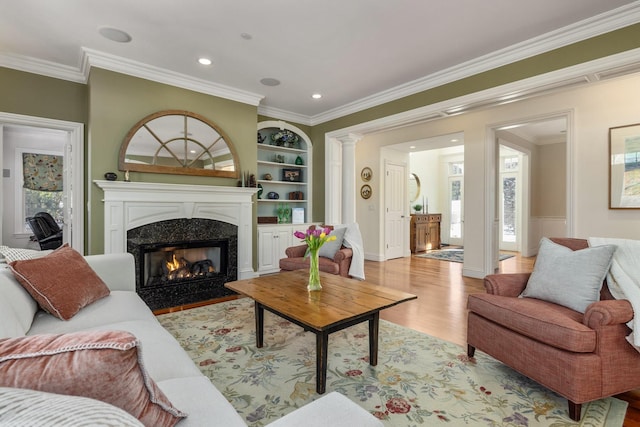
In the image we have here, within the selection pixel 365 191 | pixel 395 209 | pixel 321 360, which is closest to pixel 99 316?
pixel 321 360

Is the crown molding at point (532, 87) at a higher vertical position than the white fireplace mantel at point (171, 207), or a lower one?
higher

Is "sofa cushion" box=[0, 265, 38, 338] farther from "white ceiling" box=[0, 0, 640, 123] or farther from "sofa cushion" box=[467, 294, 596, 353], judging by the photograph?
"sofa cushion" box=[467, 294, 596, 353]

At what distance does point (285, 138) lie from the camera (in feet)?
18.4

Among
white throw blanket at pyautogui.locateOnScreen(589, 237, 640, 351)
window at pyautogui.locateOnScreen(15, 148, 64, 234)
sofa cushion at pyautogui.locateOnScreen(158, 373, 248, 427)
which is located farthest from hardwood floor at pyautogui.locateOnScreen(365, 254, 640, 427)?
window at pyautogui.locateOnScreen(15, 148, 64, 234)

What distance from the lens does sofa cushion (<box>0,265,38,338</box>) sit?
4.61ft

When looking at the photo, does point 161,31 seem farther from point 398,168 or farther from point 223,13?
point 398,168

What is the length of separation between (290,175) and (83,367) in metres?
5.21

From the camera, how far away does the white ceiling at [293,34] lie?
260 cm

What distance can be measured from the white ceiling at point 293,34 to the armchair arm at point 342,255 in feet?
7.31

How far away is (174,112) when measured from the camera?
3.97m

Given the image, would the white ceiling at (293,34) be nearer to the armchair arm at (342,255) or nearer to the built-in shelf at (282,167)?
the built-in shelf at (282,167)

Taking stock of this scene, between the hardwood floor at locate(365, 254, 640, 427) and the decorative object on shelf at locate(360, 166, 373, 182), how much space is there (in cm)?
180

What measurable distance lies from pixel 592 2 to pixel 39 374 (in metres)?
A: 3.96

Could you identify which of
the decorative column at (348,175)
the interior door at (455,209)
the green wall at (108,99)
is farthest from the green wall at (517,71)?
the interior door at (455,209)
